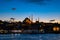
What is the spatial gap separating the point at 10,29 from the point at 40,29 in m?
14.0

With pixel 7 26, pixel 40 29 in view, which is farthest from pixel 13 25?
pixel 40 29

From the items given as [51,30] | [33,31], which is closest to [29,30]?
[33,31]

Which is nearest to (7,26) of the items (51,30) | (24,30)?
(24,30)

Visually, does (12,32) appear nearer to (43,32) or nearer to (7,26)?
(7,26)

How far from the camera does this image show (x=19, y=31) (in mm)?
132500

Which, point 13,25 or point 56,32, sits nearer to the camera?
point 13,25

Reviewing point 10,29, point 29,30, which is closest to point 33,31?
point 29,30

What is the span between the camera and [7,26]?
429 ft

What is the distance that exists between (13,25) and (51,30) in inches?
681

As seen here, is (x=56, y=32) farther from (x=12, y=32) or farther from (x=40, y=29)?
(x=12, y=32)

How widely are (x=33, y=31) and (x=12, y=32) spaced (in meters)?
9.86

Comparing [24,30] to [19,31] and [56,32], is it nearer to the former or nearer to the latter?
[19,31]

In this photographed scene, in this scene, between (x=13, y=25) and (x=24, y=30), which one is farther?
(x=24, y=30)

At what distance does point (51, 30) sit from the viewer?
428 feet
